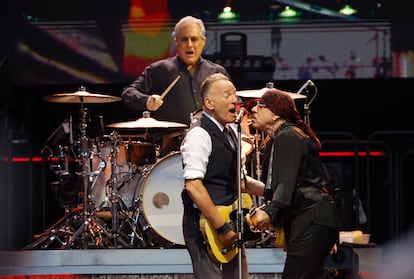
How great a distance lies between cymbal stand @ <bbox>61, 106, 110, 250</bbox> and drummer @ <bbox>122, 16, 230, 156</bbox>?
633 millimetres

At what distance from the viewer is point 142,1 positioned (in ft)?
33.1

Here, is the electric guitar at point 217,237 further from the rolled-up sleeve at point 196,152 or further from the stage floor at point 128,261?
the stage floor at point 128,261

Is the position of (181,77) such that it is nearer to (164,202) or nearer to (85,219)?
(164,202)

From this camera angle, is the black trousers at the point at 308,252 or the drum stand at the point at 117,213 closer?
the black trousers at the point at 308,252

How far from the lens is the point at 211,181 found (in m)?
5.00

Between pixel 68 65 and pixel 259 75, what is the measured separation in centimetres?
217

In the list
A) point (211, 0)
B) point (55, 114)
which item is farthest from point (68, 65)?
point (211, 0)

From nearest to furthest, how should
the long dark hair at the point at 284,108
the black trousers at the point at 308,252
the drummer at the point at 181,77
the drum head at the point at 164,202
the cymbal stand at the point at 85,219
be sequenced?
the black trousers at the point at 308,252, the long dark hair at the point at 284,108, the drum head at the point at 164,202, the cymbal stand at the point at 85,219, the drummer at the point at 181,77

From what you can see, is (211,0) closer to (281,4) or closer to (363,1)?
(281,4)

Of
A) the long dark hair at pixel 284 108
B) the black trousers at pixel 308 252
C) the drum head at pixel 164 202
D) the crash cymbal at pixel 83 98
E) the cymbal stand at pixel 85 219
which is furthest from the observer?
the crash cymbal at pixel 83 98

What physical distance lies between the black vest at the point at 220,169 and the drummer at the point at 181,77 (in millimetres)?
2859

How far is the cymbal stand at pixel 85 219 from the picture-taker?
7867 millimetres

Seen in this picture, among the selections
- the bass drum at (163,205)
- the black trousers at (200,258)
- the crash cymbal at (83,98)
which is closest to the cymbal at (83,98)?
the crash cymbal at (83,98)

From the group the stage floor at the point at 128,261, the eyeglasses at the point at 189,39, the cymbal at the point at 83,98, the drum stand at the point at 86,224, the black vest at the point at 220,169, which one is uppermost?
the eyeglasses at the point at 189,39
